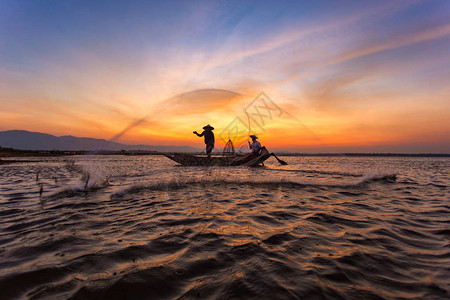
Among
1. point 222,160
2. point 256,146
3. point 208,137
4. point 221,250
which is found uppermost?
point 208,137

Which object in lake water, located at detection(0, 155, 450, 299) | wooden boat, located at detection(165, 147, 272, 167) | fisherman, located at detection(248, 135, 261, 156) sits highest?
fisherman, located at detection(248, 135, 261, 156)

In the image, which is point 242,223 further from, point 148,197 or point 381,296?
point 148,197

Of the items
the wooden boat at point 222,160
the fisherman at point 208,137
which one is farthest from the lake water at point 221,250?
the fisherman at point 208,137

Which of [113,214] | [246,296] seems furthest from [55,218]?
[246,296]

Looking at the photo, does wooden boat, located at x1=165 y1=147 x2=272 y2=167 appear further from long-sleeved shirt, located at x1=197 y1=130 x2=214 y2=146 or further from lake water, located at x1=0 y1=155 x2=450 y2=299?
lake water, located at x1=0 y1=155 x2=450 y2=299

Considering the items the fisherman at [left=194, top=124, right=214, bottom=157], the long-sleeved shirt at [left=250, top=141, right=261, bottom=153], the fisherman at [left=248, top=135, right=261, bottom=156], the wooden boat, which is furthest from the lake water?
the fisherman at [left=194, top=124, right=214, bottom=157]

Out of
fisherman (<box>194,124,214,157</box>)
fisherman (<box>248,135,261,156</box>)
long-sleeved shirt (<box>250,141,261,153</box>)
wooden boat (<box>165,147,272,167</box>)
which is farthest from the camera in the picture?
fisherman (<box>194,124,214,157</box>)

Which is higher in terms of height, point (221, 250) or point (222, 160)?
point (222, 160)

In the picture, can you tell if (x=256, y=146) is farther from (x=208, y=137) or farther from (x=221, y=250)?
(x=221, y=250)

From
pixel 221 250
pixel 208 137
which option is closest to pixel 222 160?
pixel 208 137

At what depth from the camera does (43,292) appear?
74.0 inches

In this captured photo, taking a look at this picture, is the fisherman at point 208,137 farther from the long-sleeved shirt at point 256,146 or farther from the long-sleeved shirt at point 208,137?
the long-sleeved shirt at point 256,146

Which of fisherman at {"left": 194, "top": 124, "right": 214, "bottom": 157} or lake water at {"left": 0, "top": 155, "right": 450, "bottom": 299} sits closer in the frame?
lake water at {"left": 0, "top": 155, "right": 450, "bottom": 299}

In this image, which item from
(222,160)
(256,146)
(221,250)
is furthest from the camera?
(256,146)
